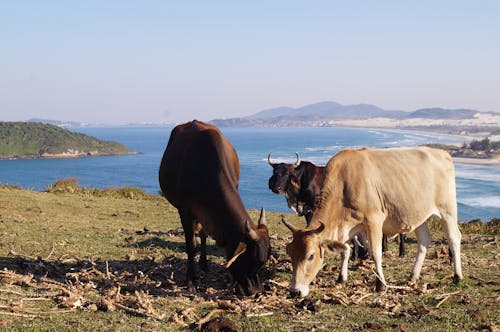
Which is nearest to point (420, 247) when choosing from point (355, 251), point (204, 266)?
point (355, 251)

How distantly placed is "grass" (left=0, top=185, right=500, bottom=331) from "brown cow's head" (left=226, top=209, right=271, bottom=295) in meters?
0.23

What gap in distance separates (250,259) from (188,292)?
5.30 ft

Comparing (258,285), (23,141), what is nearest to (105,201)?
(258,285)

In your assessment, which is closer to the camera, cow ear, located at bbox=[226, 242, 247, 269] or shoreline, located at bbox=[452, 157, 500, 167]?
cow ear, located at bbox=[226, 242, 247, 269]

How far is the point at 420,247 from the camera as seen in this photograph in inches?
433

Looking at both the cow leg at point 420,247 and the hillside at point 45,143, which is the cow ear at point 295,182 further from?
the hillside at point 45,143

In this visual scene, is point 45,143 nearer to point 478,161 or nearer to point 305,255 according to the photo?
point 478,161

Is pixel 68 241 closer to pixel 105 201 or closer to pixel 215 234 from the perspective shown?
pixel 215 234

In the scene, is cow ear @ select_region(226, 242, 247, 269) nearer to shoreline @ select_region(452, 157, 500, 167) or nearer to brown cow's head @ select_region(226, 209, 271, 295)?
brown cow's head @ select_region(226, 209, 271, 295)

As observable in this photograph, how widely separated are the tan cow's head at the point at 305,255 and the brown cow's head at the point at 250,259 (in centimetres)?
44

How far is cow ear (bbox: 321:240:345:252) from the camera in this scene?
912cm

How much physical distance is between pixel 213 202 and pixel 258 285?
1.59m

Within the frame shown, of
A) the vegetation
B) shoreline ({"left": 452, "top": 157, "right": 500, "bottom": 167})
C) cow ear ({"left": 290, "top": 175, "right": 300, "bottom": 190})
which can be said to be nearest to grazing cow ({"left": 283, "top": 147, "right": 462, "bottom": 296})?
cow ear ({"left": 290, "top": 175, "right": 300, "bottom": 190})

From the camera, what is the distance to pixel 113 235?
16109 mm
